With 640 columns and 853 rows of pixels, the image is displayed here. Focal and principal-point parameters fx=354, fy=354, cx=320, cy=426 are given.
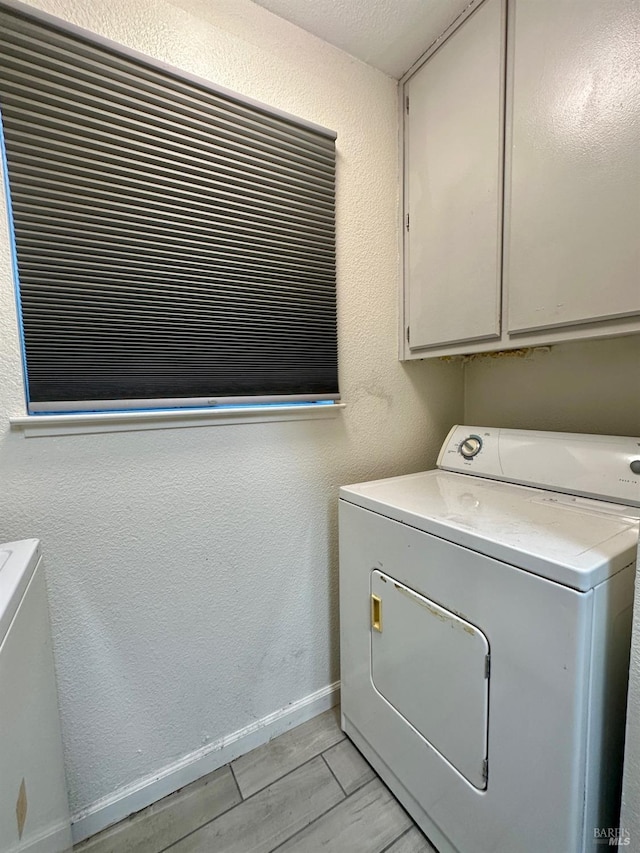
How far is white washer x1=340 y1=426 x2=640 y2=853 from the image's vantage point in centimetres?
69

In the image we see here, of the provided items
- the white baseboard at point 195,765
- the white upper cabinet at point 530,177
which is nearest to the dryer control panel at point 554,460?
the white upper cabinet at point 530,177

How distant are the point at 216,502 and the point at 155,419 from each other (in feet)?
1.13

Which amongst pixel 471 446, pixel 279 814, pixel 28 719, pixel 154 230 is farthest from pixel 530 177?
pixel 279 814

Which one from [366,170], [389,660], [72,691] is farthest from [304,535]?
[366,170]

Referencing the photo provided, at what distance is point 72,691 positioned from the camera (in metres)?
1.04

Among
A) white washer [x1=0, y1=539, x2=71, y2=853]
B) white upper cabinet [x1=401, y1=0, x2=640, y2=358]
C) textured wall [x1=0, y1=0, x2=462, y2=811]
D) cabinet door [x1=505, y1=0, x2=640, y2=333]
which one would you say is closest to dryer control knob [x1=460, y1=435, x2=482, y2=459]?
textured wall [x1=0, y1=0, x2=462, y2=811]

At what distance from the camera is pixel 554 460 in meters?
1.18

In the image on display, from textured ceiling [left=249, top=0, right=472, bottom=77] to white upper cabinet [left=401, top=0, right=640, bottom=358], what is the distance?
0.07 metres

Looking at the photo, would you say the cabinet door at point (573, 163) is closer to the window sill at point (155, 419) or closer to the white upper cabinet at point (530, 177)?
the white upper cabinet at point (530, 177)

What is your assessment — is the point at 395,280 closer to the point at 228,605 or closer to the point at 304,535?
the point at 304,535

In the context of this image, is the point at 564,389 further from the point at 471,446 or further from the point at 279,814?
the point at 279,814

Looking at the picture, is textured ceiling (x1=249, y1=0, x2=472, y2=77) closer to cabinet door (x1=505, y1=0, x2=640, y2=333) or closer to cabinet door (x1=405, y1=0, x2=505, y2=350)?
cabinet door (x1=405, y1=0, x2=505, y2=350)

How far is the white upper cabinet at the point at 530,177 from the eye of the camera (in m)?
0.88

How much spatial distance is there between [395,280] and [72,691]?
1826 mm
